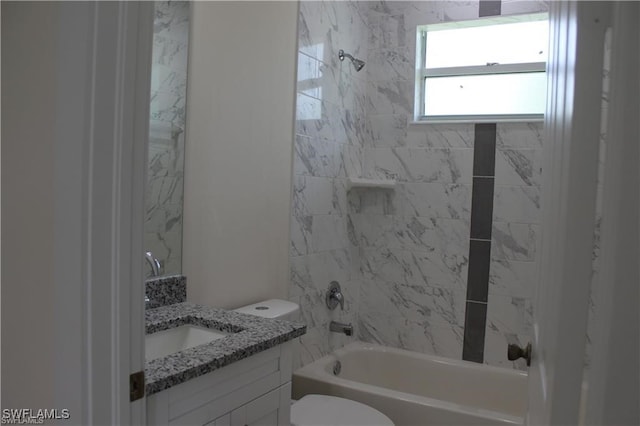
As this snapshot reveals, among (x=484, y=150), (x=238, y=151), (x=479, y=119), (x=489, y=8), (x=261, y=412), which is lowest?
(x=261, y=412)

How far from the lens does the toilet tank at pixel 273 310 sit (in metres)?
2.27

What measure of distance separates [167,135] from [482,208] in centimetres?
196

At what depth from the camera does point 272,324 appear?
5.63 ft

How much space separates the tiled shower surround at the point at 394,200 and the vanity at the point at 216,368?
3.23ft

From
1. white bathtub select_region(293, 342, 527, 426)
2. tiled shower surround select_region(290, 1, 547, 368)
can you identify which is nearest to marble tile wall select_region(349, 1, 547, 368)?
tiled shower surround select_region(290, 1, 547, 368)

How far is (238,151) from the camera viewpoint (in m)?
2.35

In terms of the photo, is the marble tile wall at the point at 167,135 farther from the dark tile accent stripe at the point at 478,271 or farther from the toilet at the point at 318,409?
the dark tile accent stripe at the point at 478,271

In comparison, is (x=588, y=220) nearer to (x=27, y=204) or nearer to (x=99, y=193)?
(x=99, y=193)

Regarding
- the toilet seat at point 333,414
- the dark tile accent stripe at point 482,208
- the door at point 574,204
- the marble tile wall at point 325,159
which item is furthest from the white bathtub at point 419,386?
the door at point 574,204

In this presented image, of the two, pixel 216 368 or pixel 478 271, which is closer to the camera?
pixel 216 368

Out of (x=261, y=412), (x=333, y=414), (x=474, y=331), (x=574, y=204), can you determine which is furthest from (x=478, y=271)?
(x=574, y=204)

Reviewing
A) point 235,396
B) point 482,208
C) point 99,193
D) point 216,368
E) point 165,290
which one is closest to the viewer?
point 99,193

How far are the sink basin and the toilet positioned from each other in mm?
424

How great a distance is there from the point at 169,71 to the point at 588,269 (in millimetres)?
1710
